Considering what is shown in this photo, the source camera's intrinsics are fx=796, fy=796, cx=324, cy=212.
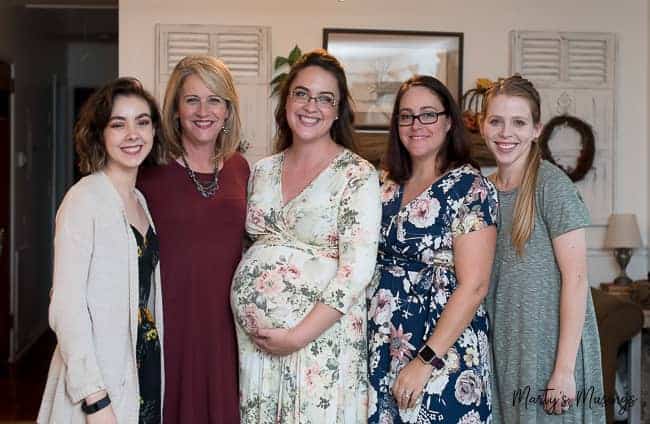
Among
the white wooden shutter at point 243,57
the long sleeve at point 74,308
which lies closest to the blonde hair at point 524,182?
the long sleeve at point 74,308

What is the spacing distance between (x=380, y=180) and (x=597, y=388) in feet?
2.75

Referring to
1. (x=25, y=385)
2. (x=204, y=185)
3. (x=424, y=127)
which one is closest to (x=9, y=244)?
(x=25, y=385)

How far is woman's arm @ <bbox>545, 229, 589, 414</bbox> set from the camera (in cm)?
213

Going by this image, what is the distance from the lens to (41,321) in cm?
705

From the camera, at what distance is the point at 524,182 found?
222 cm

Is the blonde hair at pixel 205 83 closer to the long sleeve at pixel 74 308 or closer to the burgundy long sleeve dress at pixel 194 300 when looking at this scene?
the burgundy long sleeve dress at pixel 194 300

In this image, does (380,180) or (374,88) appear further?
(374,88)

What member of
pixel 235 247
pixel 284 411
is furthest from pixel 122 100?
pixel 284 411

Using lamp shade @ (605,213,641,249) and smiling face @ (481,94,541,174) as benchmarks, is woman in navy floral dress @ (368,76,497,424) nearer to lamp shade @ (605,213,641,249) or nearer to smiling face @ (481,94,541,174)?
smiling face @ (481,94,541,174)

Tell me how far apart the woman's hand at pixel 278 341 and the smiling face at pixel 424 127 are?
612mm

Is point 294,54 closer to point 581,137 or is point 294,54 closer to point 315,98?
point 581,137

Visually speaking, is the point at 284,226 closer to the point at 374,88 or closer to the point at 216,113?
the point at 216,113

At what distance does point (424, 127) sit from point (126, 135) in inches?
31.7

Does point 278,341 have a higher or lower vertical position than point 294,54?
lower
